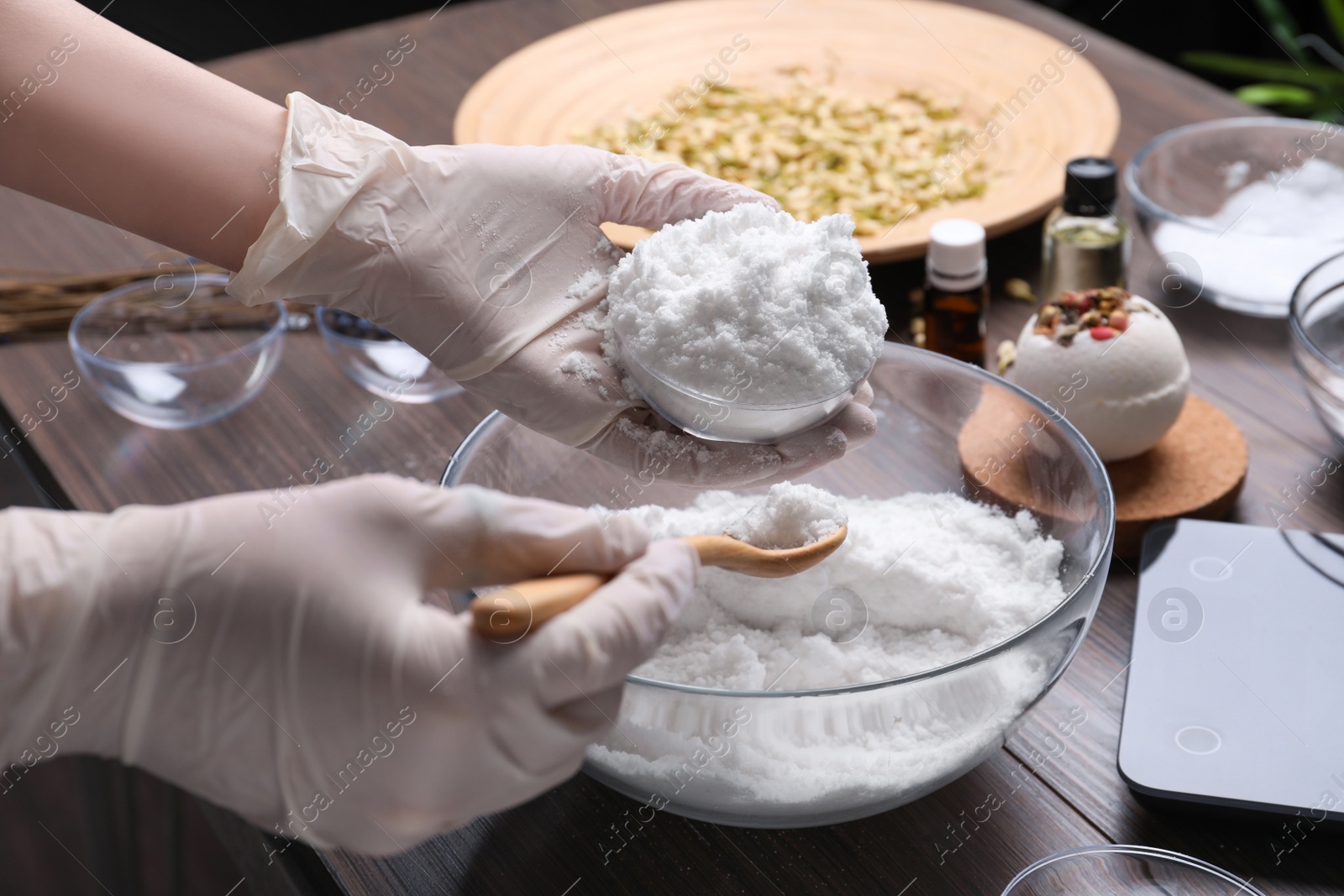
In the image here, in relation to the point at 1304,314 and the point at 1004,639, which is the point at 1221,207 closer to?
the point at 1304,314

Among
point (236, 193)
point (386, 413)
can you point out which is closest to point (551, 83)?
point (386, 413)

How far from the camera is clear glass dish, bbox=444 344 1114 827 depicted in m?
0.67

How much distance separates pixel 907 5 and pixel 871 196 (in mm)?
598

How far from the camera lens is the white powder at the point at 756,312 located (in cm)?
82

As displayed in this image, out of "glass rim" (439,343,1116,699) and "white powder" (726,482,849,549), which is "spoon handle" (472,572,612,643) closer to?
"glass rim" (439,343,1116,699)

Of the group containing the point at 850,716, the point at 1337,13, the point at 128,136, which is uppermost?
the point at 128,136

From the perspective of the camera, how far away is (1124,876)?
2.37 ft

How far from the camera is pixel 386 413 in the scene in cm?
125

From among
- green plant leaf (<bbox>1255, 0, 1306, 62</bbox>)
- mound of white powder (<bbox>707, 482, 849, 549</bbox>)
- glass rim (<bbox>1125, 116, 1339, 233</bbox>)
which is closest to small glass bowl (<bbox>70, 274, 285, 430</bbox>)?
mound of white powder (<bbox>707, 482, 849, 549</bbox>)

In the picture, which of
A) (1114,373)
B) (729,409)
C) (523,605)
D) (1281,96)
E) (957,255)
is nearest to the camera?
(523,605)

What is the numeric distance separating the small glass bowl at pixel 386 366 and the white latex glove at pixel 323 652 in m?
0.64

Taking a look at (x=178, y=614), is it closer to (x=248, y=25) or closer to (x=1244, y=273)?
(x=1244, y=273)

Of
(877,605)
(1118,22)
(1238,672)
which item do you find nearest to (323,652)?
(877,605)

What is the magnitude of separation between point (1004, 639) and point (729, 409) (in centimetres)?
27
